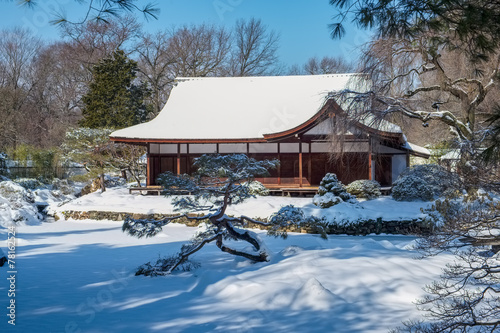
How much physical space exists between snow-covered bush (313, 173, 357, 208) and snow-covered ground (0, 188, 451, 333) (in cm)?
524

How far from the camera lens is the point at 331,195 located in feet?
54.0

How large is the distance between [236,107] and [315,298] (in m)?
18.4

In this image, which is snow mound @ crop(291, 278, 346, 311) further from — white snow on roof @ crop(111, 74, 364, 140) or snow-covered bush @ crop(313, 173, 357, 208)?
white snow on roof @ crop(111, 74, 364, 140)

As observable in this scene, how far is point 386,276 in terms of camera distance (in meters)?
7.39

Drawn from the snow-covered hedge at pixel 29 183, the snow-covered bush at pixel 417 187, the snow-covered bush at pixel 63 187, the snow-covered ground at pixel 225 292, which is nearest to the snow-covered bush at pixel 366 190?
the snow-covered bush at pixel 417 187

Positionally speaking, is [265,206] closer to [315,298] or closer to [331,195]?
[331,195]

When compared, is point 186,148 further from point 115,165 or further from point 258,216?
point 258,216

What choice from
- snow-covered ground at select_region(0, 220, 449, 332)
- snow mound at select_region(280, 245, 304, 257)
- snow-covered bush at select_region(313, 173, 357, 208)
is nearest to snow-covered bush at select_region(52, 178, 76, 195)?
snow-covered bush at select_region(313, 173, 357, 208)

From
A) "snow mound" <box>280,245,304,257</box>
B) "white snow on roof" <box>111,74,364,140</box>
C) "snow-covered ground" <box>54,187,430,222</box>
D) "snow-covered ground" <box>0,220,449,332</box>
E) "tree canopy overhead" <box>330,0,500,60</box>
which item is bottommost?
"snow-covered ground" <box>0,220,449,332</box>

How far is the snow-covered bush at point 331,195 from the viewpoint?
16.3 meters

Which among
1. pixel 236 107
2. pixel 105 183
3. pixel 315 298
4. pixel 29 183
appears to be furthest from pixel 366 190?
pixel 29 183

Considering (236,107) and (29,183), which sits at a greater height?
(236,107)

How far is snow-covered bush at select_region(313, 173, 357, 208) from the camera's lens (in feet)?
53.4

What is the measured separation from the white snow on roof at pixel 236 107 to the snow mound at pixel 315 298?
562 inches
